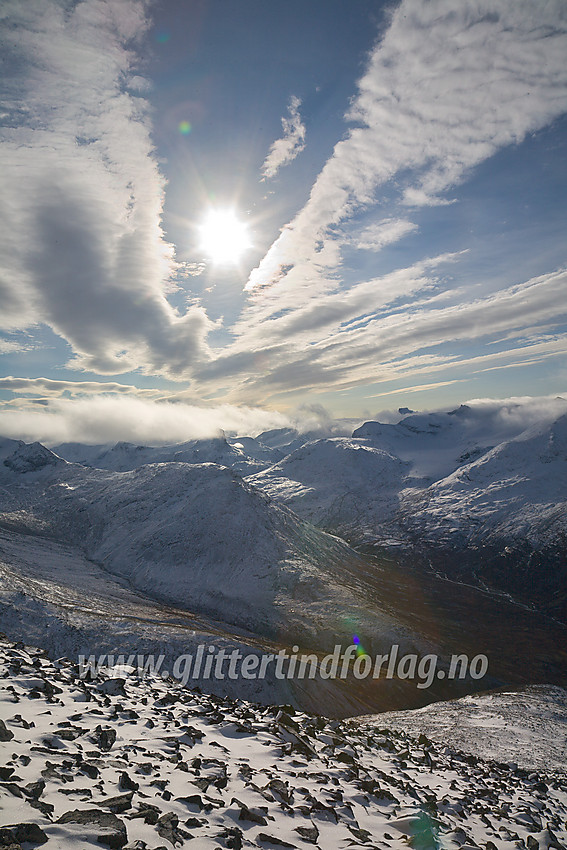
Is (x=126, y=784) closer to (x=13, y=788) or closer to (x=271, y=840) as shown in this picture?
(x=13, y=788)

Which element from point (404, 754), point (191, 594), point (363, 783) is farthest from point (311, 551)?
point (363, 783)

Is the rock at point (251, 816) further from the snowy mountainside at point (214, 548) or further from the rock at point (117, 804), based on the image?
the snowy mountainside at point (214, 548)

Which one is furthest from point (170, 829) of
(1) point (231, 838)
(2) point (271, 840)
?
(2) point (271, 840)

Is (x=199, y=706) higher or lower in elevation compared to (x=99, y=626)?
higher

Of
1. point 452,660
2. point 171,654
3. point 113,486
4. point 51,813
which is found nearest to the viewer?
point 51,813

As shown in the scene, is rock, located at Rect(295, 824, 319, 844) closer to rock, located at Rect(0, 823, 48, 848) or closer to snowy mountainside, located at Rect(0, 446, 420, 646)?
rock, located at Rect(0, 823, 48, 848)

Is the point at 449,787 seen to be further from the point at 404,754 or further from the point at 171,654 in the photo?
the point at 171,654
